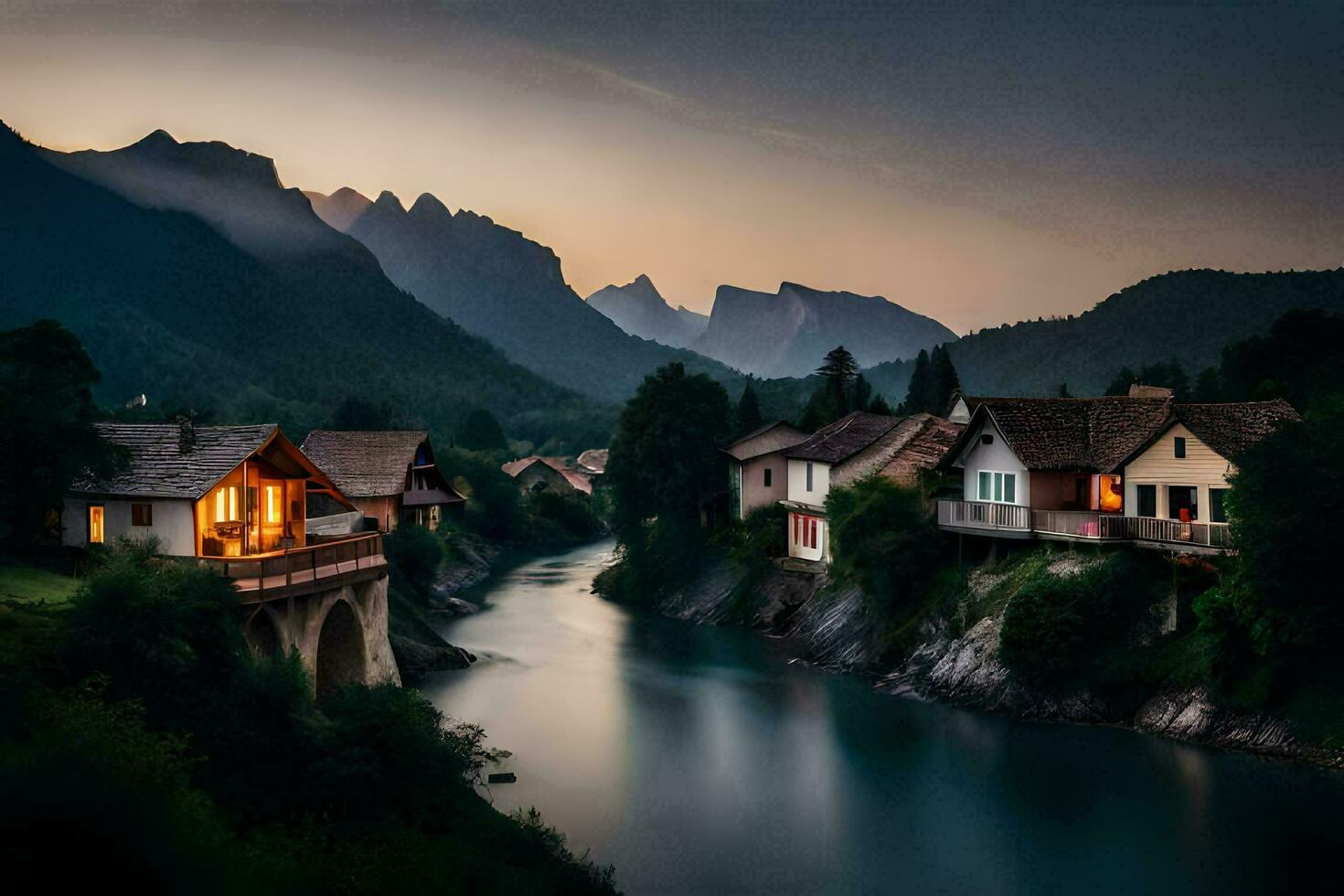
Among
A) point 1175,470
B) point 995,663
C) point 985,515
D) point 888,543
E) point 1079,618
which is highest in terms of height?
point 1175,470

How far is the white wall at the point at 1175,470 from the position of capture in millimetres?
39219

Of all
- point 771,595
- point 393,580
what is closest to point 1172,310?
point 771,595

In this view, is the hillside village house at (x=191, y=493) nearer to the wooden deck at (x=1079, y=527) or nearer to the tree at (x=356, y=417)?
the wooden deck at (x=1079, y=527)

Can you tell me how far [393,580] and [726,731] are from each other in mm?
23766

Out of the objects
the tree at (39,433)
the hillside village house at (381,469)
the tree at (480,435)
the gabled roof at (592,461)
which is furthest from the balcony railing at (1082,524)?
the gabled roof at (592,461)

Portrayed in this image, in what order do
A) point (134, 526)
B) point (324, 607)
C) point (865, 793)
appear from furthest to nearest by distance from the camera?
point (865, 793)
point (324, 607)
point (134, 526)

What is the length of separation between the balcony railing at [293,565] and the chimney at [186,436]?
2939 mm

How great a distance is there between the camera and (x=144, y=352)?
149250 mm

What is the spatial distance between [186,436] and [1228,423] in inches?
1262

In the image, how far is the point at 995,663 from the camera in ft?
133

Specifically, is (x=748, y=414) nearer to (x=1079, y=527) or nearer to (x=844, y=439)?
(x=844, y=439)

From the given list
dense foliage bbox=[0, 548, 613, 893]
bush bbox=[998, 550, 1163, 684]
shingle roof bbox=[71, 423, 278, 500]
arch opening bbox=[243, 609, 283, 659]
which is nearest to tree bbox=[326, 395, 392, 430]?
bush bbox=[998, 550, 1163, 684]

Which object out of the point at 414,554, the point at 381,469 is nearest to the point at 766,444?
the point at 414,554

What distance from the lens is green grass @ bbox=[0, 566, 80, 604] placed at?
23.6m
